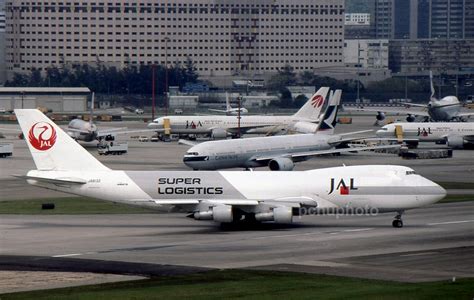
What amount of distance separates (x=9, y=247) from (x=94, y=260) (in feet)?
21.4

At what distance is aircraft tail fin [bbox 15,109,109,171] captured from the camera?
69188 millimetres

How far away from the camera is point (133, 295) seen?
46.7 metres

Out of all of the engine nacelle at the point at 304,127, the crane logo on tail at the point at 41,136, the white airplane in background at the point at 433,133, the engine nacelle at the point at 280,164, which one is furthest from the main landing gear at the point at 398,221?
the white airplane in background at the point at 433,133

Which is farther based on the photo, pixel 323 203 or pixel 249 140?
pixel 249 140

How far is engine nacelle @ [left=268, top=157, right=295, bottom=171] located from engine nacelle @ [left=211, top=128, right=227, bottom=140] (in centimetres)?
5289

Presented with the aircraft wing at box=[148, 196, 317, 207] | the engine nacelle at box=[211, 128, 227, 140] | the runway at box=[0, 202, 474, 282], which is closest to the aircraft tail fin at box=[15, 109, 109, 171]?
the runway at box=[0, 202, 474, 282]

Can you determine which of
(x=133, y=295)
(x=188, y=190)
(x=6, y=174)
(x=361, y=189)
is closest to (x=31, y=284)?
(x=133, y=295)

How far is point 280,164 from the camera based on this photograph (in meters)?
107

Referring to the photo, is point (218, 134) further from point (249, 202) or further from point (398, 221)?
point (249, 202)

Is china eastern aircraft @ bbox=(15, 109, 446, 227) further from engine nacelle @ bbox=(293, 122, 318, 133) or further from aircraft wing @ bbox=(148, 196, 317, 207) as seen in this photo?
engine nacelle @ bbox=(293, 122, 318, 133)

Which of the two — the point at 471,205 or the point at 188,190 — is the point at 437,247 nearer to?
the point at 188,190

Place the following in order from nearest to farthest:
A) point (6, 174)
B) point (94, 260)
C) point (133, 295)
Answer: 1. point (133, 295)
2. point (94, 260)
3. point (6, 174)

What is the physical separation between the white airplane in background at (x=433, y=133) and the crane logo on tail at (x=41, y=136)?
82.9 meters

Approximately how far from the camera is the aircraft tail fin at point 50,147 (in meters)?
69.2
